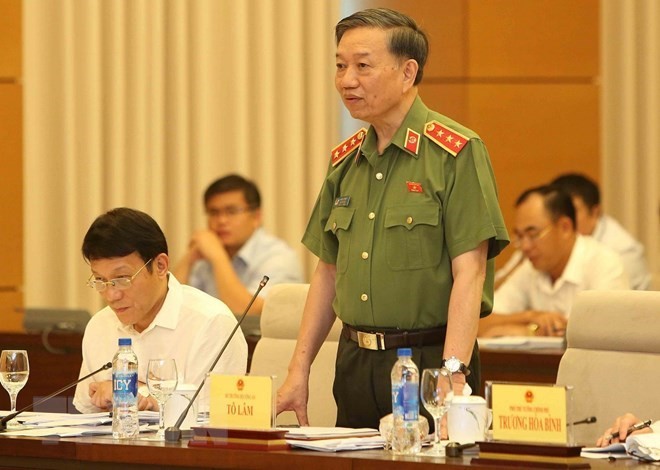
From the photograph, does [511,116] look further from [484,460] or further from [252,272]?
[484,460]

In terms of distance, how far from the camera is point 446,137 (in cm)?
285

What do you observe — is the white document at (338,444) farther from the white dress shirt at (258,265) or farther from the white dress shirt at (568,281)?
the white dress shirt at (258,265)

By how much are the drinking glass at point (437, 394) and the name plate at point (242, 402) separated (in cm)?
28

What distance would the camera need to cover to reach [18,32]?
6656 millimetres

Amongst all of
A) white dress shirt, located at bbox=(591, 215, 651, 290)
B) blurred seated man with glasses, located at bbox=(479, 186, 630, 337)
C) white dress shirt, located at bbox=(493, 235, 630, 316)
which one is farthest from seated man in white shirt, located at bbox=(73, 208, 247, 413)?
white dress shirt, located at bbox=(591, 215, 651, 290)

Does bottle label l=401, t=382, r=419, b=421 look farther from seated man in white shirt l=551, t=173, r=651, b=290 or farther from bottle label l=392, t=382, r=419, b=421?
seated man in white shirt l=551, t=173, r=651, b=290

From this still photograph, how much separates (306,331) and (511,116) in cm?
398

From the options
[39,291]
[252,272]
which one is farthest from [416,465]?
[39,291]

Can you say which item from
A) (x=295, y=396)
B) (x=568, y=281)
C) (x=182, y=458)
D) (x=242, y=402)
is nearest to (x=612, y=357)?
(x=295, y=396)

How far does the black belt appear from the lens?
111 inches

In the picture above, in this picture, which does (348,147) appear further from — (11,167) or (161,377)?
(11,167)

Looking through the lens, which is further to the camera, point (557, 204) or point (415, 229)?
point (557, 204)

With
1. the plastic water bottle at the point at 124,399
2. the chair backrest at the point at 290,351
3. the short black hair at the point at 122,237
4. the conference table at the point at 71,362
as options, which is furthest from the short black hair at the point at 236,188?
the plastic water bottle at the point at 124,399

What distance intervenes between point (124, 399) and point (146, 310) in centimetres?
54
